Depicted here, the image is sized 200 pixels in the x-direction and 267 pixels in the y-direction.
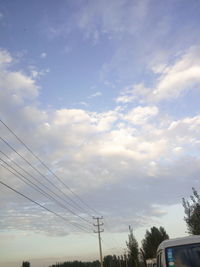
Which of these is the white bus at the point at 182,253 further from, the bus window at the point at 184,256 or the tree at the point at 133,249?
the tree at the point at 133,249

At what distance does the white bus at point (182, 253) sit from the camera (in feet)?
25.6

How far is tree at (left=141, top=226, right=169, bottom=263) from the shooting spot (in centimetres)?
9069

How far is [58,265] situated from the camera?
183500 mm

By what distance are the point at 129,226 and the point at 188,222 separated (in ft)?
135

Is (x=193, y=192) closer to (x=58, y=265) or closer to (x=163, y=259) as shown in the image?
(x=163, y=259)

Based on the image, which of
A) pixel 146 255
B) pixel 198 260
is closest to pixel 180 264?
pixel 198 260

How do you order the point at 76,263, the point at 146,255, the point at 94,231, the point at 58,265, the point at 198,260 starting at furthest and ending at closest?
the point at 76,263, the point at 58,265, the point at 146,255, the point at 94,231, the point at 198,260

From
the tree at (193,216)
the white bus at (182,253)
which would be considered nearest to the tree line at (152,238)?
the tree at (193,216)

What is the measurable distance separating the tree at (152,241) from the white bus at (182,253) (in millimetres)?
86815

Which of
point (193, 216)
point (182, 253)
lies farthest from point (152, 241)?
point (182, 253)

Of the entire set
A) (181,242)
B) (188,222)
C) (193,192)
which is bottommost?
(181,242)

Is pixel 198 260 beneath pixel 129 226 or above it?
beneath

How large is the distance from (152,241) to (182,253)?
91.2 metres

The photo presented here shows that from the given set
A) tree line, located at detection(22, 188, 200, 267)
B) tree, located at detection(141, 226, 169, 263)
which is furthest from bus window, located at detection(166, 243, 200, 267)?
tree, located at detection(141, 226, 169, 263)
